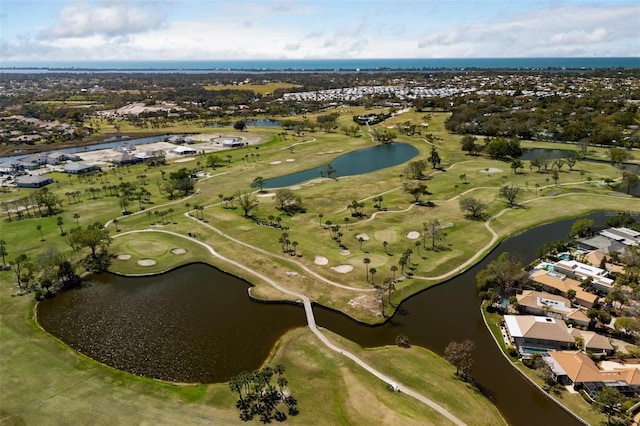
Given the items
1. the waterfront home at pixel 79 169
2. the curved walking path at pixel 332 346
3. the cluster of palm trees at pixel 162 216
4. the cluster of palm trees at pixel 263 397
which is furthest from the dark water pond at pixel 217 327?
the waterfront home at pixel 79 169

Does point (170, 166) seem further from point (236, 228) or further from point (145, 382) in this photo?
point (145, 382)

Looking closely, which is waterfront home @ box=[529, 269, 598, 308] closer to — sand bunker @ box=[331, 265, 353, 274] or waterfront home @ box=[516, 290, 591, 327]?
waterfront home @ box=[516, 290, 591, 327]

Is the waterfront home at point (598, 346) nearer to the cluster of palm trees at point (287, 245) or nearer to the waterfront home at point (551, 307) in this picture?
the waterfront home at point (551, 307)

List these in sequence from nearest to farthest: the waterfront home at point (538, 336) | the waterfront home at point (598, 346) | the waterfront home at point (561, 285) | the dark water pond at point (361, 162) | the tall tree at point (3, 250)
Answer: the waterfront home at point (598, 346) < the waterfront home at point (538, 336) < the waterfront home at point (561, 285) < the tall tree at point (3, 250) < the dark water pond at point (361, 162)

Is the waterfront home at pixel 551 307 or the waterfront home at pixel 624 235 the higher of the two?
the waterfront home at pixel 624 235

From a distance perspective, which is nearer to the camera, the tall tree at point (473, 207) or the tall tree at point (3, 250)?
the tall tree at point (3, 250)

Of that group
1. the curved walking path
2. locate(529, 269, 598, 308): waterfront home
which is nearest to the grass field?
the curved walking path
